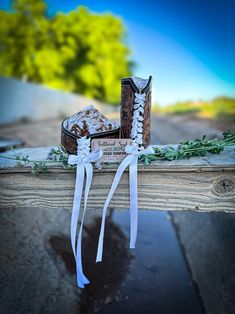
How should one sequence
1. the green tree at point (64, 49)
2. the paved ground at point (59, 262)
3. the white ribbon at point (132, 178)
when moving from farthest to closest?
the green tree at point (64, 49) → the paved ground at point (59, 262) → the white ribbon at point (132, 178)

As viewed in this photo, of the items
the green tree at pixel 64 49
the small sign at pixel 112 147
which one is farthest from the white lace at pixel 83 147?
the green tree at pixel 64 49

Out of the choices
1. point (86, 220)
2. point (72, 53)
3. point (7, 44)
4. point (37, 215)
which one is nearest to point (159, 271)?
point (86, 220)

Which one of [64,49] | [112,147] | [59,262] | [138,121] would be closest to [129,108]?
[138,121]

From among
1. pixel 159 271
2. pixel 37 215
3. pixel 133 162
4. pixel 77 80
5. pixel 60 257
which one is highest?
pixel 77 80

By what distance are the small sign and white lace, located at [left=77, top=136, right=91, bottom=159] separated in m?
0.02

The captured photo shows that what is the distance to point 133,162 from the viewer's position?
4.05 feet

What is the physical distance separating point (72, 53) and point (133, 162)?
2417 centimetres

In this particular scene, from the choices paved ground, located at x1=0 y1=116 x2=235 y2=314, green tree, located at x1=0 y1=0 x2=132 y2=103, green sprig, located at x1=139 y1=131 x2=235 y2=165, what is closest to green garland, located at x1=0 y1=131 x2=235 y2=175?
green sprig, located at x1=139 y1=131 x2=235 y2=165

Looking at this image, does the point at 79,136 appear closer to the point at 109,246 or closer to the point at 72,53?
the point at 109,246

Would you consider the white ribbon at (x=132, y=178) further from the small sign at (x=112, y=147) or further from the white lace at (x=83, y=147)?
the white lace at (x=83, y=147)

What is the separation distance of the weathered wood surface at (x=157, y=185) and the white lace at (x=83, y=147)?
0.29 ft

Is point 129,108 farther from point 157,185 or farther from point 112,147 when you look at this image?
point 157,185

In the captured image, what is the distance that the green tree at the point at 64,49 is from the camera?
835 inches

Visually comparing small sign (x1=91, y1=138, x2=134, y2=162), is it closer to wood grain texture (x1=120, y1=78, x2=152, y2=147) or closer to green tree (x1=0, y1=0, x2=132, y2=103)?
wood grain texture (x1=120, y1=78, x2=152, y2=147)
